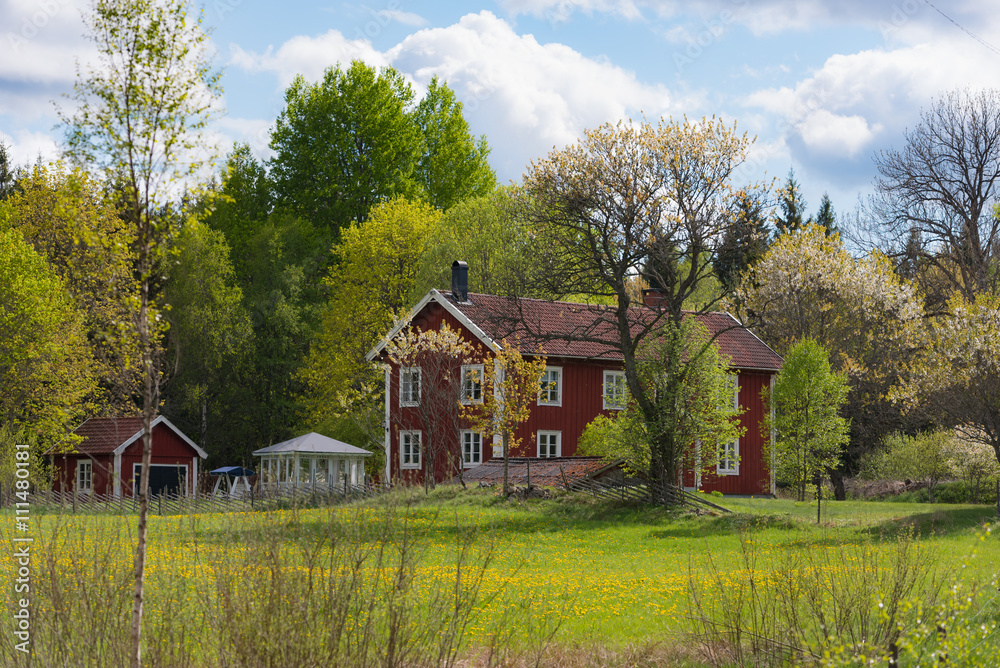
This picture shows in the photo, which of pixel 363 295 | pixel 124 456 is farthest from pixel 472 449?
pixel 124 456

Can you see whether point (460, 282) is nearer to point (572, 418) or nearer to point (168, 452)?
point (572, 418)

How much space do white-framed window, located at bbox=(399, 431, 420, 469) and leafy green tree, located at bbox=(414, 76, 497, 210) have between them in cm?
1716

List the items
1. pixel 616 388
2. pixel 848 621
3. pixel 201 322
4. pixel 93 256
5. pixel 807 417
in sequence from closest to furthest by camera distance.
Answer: pixel 848 621 < pixel 93 256 < pixel 807 417 < pixel 616 388 < pixel 201 322

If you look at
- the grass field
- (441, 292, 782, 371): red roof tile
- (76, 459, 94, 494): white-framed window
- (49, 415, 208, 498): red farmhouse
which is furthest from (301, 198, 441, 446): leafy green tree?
the grass field

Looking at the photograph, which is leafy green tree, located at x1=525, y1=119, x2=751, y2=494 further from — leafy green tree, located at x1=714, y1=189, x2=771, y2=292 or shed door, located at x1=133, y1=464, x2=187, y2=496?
shed door, located at x1=133, y1=464, x2=187, y2=496

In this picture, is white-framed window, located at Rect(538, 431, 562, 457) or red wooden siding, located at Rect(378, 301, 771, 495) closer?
red wooden siding, located at Rect(378, 301, 771, 495)

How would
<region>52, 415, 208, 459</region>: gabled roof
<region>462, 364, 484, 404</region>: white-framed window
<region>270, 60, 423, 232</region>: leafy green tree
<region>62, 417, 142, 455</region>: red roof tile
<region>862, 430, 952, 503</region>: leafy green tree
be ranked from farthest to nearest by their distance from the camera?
1. <region>270, 60, 423, 232</region>: leafy green tree
2. <region>62, 417, 142, 455</region>: red roof tile
3. <region>52, 415, 208, 459</region>: gabled roof
4. <region>862, 430, 952, 503</region>: leafy green tree
5. <region>462, 364, 484, 404</region>: white-framed window

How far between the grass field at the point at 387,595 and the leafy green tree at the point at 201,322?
2891 cm

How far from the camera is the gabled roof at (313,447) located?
34.5 metres

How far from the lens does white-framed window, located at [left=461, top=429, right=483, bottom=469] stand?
33.1 m

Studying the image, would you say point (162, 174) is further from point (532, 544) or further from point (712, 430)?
point (712, 430)

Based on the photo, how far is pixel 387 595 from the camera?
23.6 feet

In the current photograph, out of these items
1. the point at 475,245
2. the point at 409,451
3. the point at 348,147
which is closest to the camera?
the point at 409,451

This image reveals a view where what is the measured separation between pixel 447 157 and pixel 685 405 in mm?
28627
